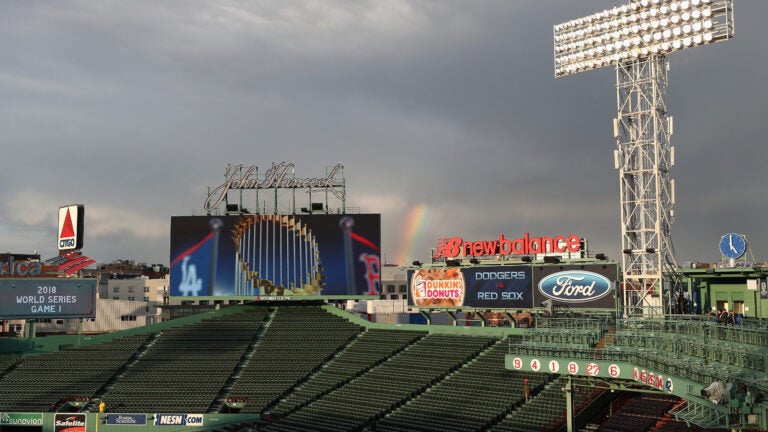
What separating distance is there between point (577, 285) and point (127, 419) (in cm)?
3158

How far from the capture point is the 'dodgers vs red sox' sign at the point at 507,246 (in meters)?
49.3

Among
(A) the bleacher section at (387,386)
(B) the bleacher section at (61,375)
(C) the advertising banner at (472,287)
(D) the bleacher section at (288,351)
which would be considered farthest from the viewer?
(D) the bleacher section at (288,351)

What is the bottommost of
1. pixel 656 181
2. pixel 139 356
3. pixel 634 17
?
pixel 139 356

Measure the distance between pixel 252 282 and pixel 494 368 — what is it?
920 inches

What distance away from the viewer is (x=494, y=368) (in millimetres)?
47375

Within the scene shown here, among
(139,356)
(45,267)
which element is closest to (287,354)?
(139,356)

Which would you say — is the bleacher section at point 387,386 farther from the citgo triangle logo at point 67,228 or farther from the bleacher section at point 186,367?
the citgo triangle logo at point 67,228

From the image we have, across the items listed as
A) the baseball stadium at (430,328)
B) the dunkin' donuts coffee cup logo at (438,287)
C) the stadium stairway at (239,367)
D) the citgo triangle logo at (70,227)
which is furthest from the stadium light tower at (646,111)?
the citgo triangle logo at (70,227)

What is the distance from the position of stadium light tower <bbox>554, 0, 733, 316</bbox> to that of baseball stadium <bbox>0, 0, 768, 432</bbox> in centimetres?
13

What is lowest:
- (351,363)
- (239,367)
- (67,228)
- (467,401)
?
(467,401)

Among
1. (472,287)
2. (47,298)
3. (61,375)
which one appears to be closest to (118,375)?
(61,375)

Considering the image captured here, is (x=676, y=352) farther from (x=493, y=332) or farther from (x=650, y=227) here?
(x=493, y=332)

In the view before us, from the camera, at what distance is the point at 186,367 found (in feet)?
186

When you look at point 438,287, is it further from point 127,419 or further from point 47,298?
point 47,298
